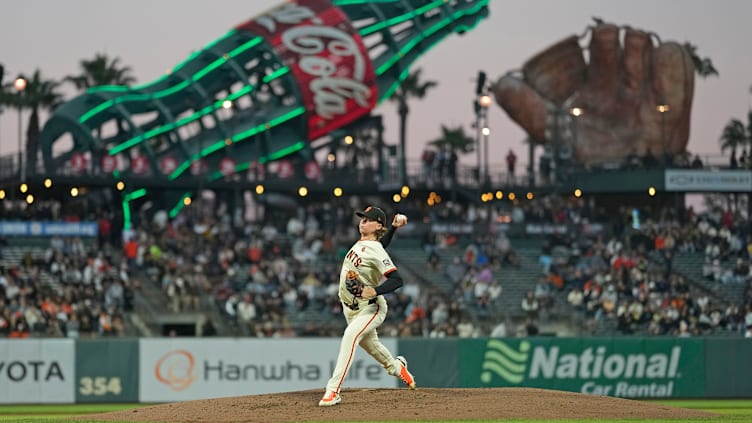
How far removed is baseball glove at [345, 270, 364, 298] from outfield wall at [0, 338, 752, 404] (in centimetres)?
1221

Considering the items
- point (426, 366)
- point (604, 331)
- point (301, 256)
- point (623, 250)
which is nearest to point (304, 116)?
point (301, 256)

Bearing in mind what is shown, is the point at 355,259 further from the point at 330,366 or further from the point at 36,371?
the point at 36,371

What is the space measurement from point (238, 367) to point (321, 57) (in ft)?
78.3

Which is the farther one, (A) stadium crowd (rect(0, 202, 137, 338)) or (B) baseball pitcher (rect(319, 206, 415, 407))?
(A) stadium crowd (rect(0, 202, 137, 338))

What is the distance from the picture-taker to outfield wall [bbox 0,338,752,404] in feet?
89.8

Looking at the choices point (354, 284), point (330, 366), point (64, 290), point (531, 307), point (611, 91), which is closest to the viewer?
point (354, 284)

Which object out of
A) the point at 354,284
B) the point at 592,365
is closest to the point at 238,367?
the point at 592,365

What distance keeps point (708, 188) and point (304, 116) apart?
1547 centimetres

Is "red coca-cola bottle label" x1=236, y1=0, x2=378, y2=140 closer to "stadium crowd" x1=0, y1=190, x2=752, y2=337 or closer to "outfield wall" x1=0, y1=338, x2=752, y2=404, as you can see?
"stadium crowd" x1=0, y1=190, x2=752, y2=337

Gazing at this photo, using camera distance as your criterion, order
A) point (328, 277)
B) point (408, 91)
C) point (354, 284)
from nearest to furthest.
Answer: point (354, 284) → point (328, 277) → point (408, 91)

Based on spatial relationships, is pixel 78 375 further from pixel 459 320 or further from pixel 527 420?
pixel 527 420

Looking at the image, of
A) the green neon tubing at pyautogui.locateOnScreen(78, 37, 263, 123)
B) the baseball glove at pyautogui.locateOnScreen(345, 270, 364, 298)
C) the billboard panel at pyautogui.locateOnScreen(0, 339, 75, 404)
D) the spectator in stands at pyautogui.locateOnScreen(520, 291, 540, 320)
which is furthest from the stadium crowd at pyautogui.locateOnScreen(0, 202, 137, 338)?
the baseball glove at pyautogui.locateOnScreen(345, 270, 364, 298)

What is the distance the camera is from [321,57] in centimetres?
4994

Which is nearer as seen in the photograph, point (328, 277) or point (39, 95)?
point (328, 277)
